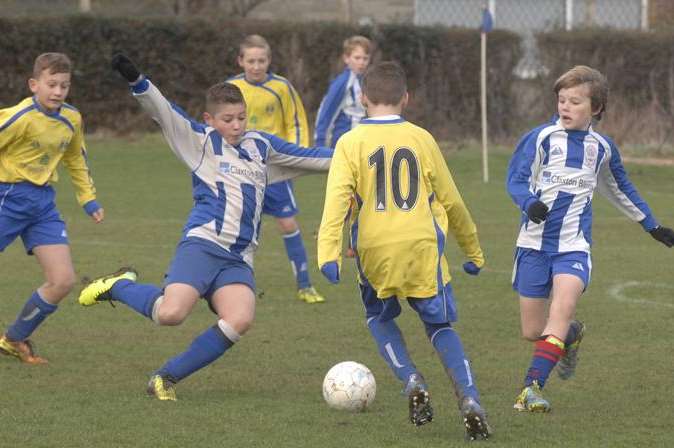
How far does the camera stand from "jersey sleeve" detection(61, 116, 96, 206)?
8016 mm

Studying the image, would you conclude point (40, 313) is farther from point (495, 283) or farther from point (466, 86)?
point (466, 86)

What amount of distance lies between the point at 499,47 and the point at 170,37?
578 cm

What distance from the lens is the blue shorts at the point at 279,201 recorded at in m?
10.3

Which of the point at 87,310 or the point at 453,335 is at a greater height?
the point at 453,335

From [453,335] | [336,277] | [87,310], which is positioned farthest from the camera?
[87,310]

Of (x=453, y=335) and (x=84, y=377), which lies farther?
(x=84, y=377)

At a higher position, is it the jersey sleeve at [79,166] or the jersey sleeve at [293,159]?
the jersey sleeve at [293,159]

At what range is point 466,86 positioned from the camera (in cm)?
2355

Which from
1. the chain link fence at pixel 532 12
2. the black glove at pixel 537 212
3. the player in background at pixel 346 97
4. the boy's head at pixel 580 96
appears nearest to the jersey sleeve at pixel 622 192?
the boy's head at pixel 580 96

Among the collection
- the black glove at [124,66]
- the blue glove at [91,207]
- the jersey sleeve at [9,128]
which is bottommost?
the blue glove at [91,207]

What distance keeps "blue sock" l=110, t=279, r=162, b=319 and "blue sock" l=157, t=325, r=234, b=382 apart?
0.99 feet

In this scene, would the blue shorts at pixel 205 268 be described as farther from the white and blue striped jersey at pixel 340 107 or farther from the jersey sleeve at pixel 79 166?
the white and blue striped jersey at pixel 340 107

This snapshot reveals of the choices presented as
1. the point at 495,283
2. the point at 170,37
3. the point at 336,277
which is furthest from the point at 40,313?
the point at 170,37

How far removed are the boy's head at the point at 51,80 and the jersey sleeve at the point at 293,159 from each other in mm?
1395
